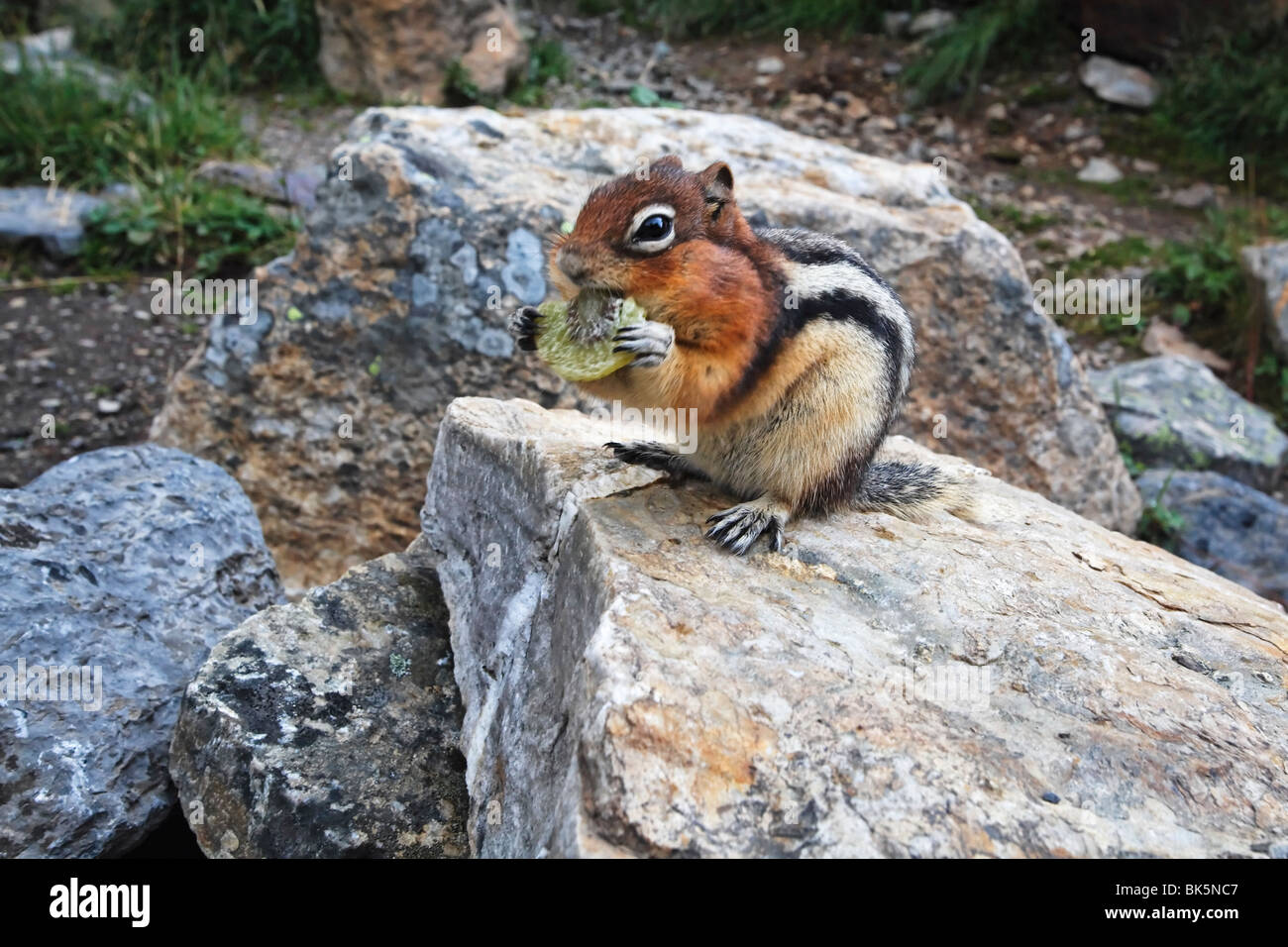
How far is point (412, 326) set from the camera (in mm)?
5758

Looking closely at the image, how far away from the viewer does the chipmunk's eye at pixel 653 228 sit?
10.6 feet

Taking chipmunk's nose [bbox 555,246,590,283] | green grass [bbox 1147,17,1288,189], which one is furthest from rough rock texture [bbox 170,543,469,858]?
green grass [bbox 1147,17,1288,189]

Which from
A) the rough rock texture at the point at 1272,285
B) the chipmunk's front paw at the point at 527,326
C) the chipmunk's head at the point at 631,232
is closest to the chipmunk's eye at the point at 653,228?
the chipmunk's head at the point at 631,232

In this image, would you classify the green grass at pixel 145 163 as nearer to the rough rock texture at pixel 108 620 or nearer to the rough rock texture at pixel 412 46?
the rough rock texture at pixel 412 46

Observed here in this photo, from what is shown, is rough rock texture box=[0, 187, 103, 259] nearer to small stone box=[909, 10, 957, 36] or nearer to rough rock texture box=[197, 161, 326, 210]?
rough rock texture box=[197, 161, 326, 210]

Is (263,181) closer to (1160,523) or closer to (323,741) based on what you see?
(323,741)

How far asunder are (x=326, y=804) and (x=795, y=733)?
150 cm

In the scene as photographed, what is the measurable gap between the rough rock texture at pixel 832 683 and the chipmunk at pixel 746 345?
0.15 metres

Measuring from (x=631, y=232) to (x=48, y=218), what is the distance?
277 inches

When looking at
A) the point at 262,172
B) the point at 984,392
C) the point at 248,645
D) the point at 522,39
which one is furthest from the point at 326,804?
the point at 522,39

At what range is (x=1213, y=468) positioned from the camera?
24.1 feet

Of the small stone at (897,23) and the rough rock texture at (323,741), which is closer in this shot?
the rough rock texture at (323,741)

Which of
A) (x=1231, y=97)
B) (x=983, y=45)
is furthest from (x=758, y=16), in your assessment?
(x=1231, y=97)
